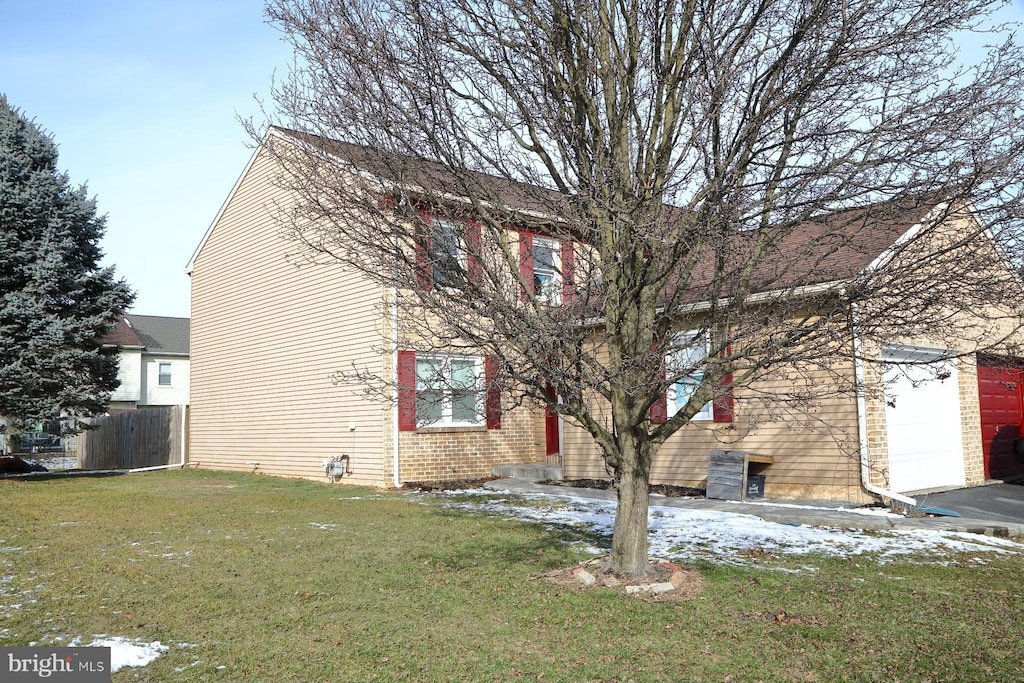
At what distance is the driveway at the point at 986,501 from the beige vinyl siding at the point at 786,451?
1.26m

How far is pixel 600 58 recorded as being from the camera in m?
6.58

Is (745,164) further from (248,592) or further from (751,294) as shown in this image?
(248,592)

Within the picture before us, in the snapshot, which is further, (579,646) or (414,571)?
(414,571)

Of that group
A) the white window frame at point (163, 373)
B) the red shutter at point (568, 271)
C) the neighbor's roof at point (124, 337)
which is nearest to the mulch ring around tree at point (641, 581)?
the red shutter at point (568, 271)

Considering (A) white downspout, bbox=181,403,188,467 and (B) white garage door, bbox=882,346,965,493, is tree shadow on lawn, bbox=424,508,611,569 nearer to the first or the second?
(B) white garage door, bbox=882,346,965,493

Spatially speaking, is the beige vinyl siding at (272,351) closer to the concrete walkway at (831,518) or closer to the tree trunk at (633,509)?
the concrete walkway at (831,518)

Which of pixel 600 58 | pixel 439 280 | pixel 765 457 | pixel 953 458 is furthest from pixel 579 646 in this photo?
pixel 953 458

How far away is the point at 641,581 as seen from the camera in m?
6.61

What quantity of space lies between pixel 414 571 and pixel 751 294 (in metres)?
3.89

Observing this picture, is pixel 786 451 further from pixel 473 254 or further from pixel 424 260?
pixel 424 260

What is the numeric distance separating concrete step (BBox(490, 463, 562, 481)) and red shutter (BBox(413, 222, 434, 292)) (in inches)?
379

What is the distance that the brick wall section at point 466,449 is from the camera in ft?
49.4

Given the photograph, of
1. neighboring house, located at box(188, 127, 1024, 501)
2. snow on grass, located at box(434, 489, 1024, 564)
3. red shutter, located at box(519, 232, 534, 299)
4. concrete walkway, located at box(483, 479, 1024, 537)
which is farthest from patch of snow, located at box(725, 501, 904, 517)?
red shutter, located at box(519, 232, 534, 299)

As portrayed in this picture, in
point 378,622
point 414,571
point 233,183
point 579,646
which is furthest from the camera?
point 233,183
